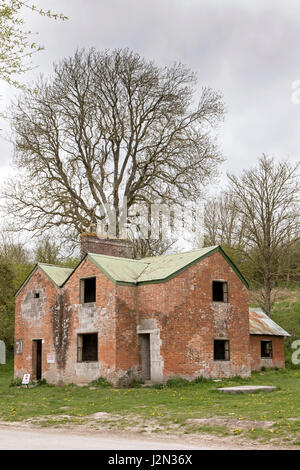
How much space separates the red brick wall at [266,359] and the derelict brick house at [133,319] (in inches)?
192

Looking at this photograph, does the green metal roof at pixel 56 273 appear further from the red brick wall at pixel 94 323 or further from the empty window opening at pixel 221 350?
the empty window opening at pixel 221 350

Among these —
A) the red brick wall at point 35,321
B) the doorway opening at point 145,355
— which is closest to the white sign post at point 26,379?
the red brick wall at point 35,321

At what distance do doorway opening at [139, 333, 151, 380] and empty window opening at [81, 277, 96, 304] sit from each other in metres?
3.31

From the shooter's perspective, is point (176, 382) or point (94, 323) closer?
point (176, 382)

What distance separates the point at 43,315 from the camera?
28.1m

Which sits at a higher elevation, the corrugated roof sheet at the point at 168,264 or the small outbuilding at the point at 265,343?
the corrugated roof sheet at the point at 168,264

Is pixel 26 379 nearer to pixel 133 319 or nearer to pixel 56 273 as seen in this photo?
pixel 56 273

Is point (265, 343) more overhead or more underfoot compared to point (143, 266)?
more underfoot

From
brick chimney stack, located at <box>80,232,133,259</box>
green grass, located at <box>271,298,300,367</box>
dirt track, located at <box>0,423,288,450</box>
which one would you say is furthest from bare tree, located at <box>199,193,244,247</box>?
dirt track, located at <box>0,423,288,450</box>

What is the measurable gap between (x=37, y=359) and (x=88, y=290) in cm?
486

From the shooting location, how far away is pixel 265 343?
3419cm

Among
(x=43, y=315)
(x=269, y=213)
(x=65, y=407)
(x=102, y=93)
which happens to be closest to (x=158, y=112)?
(x=102, y=93)

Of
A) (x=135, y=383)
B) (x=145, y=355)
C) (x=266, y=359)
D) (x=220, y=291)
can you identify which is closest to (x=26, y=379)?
(x=135, y=383)

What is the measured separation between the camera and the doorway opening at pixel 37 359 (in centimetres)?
2848
